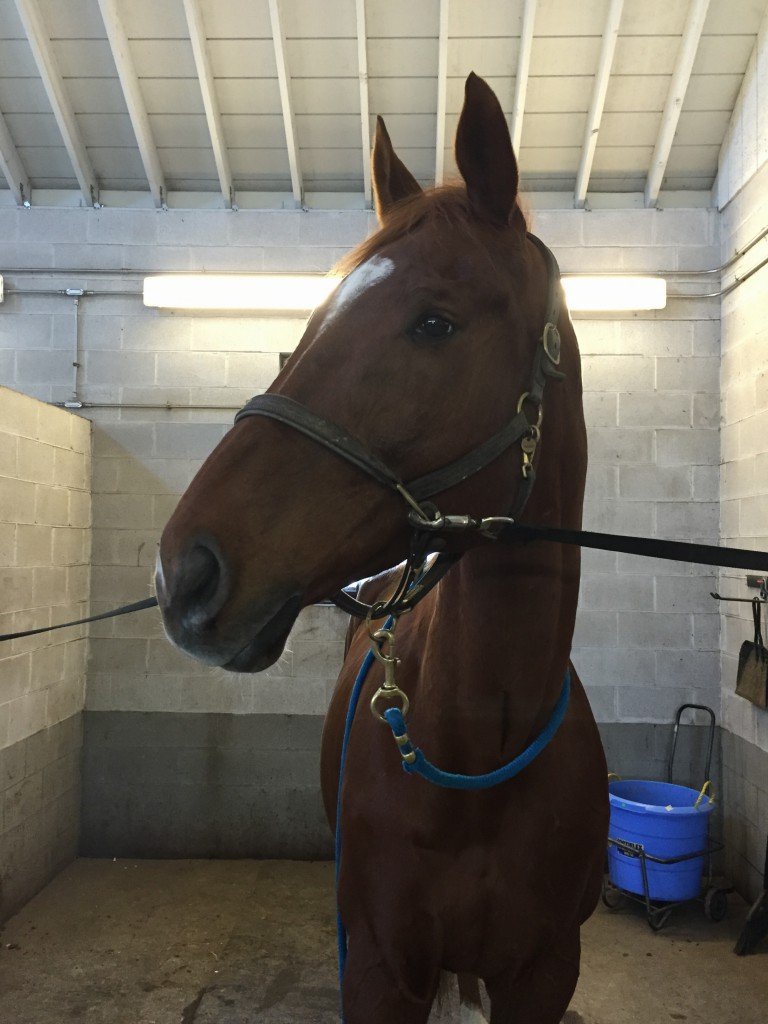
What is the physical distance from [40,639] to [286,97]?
2.71 metres

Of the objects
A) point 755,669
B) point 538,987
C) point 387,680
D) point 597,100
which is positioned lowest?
point 538,987

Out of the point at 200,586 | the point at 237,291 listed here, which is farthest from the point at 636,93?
the point at 200,586

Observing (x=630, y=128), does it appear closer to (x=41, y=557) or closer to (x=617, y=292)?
(x=617, y=292)

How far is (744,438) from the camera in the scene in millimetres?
3471

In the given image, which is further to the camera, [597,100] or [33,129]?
[33,129]

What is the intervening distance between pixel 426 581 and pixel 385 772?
0.45 m

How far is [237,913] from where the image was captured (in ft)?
10.5

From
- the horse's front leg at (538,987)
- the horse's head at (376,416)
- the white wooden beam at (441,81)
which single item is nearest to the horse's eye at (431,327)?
the horse's head at (376,416)

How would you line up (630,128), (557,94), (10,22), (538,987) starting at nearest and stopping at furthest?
(538,987)
(10,22)
(557,94)
(630,128)

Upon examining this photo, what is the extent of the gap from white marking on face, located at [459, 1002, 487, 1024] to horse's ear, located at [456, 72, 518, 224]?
2.24 m

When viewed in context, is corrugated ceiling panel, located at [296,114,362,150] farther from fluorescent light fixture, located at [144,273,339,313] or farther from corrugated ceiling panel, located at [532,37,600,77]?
corrugated ceiling panel, located at [532,37,600,77]

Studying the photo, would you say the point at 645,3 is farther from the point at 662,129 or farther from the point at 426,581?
the point at 426,581

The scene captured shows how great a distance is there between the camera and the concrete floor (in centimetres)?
255

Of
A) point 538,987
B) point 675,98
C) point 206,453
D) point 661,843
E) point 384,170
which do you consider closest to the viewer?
point 384,170
